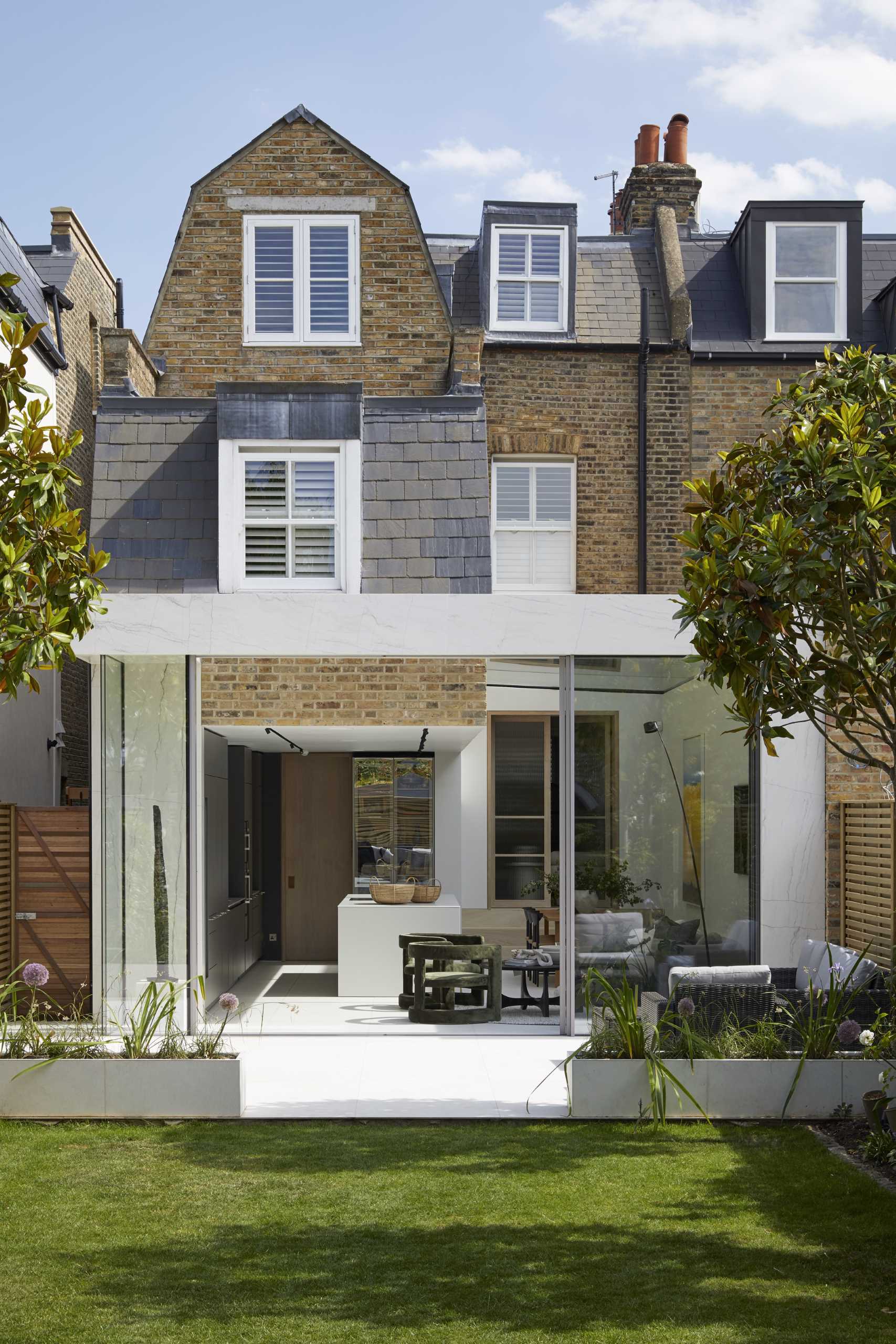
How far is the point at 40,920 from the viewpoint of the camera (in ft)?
37.4

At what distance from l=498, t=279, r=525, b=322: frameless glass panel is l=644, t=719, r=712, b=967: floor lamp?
8.19 meters

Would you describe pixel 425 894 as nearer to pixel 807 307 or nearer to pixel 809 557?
pixel 809 557

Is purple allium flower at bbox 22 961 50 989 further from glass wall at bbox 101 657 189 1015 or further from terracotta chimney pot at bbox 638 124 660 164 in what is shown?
terracotta chimney pot at bbox 638 124 660 164

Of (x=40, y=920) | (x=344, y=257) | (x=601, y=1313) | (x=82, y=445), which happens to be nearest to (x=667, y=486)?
(x=344, y=257)

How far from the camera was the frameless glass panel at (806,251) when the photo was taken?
1764cm

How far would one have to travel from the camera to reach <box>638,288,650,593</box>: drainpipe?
1706 centimetres

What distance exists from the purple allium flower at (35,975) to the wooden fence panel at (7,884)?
2518mm

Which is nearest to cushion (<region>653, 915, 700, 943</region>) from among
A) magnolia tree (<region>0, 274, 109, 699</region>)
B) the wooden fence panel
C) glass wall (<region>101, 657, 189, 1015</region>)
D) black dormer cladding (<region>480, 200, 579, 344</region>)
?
glass wall (<region>101, 657, 189, 1015</region>)

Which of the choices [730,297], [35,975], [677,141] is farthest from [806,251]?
[35,975]

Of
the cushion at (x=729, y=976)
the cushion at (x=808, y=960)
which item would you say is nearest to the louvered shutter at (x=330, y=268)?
the cushion at (x=808, y=960)

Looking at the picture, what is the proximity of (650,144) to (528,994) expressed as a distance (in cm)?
1309

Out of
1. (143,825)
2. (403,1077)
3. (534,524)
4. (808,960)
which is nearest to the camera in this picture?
(403,1077)

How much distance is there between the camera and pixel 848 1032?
806 centimetres

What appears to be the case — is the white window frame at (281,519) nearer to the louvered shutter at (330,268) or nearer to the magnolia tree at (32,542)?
the louvered shutter at (330,268)
